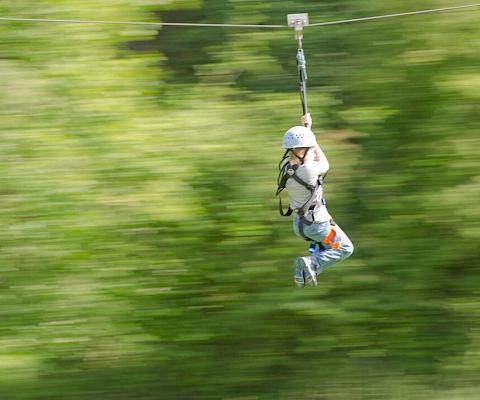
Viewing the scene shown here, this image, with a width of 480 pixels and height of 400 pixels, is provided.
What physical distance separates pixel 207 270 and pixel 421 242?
1930mm

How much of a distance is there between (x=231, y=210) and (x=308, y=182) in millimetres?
2155

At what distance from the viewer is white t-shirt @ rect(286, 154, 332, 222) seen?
575 cm

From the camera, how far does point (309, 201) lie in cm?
586

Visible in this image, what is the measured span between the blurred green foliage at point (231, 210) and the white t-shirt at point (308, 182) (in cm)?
197

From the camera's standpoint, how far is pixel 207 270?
26.2 ft

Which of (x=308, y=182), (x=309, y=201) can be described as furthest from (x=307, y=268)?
(x=308, y=182)

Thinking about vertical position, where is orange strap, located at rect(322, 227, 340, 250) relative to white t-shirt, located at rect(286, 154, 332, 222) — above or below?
below

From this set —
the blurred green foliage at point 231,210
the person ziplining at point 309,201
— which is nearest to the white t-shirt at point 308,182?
the person ziplining at point 309,201

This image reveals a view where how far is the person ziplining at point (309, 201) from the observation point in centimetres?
577

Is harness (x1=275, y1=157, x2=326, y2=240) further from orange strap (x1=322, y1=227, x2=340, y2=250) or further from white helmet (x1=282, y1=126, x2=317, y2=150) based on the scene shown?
white helmet (x1=282, y1=126, x2=317, y2=150)

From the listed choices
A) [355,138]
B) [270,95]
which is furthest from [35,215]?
[355,138]

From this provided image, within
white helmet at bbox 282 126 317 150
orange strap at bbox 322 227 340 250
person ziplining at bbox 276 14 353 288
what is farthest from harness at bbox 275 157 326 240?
white helmet at bbox 282 126 317 150

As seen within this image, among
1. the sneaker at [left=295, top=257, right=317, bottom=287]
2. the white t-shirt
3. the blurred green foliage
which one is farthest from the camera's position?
the blurred green foliage

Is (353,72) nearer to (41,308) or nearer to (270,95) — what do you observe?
(270,95)
